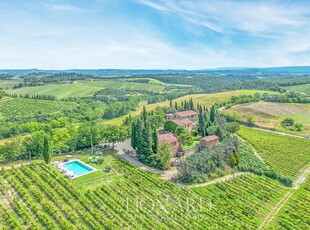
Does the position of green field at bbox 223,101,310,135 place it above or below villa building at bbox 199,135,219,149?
below

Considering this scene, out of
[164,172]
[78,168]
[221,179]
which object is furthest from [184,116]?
[78,168]

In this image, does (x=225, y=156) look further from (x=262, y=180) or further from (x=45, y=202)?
(x=45, y=202)

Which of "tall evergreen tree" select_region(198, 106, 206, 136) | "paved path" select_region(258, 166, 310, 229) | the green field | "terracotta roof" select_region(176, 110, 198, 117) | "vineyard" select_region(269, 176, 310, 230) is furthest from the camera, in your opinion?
the green field

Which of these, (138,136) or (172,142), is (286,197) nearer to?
(172,142)

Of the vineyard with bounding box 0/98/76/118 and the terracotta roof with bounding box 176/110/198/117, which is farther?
the vineyard with bounding box 0/98/76/118

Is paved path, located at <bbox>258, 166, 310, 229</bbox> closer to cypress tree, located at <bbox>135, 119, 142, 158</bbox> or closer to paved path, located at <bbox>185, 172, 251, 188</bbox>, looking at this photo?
paved path, located at <bbox>185, 172, 251, 188</bbox>

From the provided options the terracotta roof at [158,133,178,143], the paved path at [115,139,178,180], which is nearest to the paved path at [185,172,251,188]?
the paved path at [115,139,178,180]

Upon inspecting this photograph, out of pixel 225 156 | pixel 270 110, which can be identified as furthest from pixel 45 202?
pixel 270 110

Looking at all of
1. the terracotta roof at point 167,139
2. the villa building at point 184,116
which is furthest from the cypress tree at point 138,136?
the villa building at point 184,116

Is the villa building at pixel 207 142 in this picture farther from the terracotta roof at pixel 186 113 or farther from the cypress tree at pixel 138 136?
the terracotta roof at pixel 186 113
